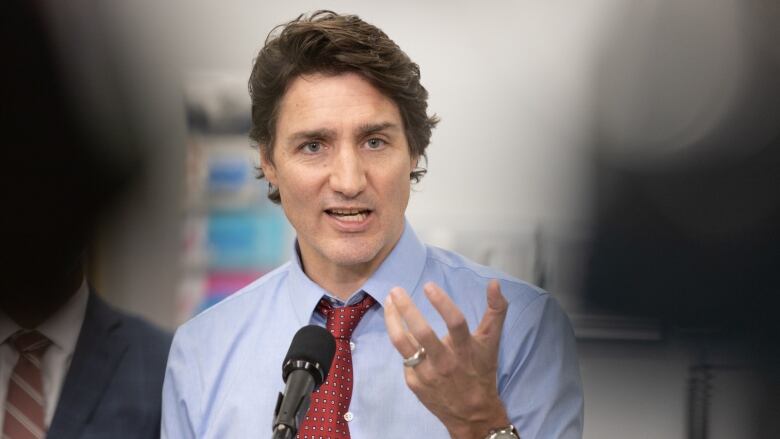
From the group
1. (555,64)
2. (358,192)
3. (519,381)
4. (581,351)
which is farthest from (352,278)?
(555,64)

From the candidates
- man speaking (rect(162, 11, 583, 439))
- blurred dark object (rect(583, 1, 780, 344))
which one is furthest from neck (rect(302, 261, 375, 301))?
blurred dark object (rect(583, 1, 780, 344))

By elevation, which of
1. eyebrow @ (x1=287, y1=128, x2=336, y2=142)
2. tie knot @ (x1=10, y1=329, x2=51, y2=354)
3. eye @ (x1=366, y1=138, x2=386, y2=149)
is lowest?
tie knot @ (x1=10, y1=329, x2=51, y2=354)

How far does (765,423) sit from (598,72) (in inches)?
32.5

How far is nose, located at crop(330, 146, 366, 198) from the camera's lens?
1695 mm

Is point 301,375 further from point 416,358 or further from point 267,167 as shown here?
point 267,167

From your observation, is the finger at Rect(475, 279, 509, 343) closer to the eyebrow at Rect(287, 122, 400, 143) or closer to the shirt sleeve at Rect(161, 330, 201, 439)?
the eyebrow at Rect(287, 122, 400, 143)

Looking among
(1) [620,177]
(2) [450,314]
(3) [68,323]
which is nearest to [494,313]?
(2) [450,314]

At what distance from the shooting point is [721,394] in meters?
1.96

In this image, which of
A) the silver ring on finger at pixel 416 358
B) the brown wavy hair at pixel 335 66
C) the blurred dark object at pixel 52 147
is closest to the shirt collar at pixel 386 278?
the brown wavy hair at pixel 335 66

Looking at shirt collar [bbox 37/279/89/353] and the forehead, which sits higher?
the forehead

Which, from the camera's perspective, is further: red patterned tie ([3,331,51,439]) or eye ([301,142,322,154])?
→ red patterned tie ([3,331,51,439])

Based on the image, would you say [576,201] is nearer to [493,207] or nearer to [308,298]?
[493,207]

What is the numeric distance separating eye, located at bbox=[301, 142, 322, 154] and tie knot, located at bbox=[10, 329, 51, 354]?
814 millimetres

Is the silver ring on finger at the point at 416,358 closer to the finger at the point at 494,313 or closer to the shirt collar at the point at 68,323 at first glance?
the finger at the point at 494,313
